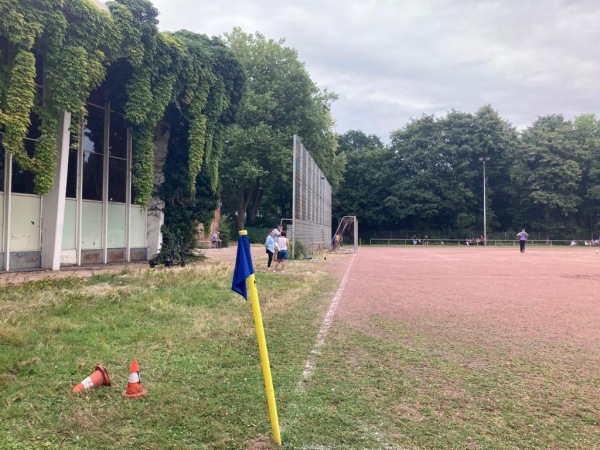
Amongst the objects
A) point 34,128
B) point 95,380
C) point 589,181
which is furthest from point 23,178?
point 589,181

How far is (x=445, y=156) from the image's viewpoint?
6412 cm

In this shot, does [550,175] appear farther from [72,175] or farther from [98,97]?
[72,175]

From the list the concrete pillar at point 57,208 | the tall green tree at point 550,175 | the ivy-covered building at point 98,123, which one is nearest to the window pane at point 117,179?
the ivy-covered building at point 98,123

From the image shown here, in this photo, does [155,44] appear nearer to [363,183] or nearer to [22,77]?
[22,77]

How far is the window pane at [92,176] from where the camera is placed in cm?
1817

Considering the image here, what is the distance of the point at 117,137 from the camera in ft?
64.6

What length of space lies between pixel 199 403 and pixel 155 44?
15.7 meters

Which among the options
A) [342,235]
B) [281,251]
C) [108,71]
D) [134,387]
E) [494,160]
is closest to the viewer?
[134,387]

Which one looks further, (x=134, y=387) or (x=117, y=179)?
(x=117, y=179)

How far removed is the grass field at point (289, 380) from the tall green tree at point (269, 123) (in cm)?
3169

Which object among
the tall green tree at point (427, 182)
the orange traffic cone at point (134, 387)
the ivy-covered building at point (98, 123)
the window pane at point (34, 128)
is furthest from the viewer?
the tall green tree at point (427, 182)

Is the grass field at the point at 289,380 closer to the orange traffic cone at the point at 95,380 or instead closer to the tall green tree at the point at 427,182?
the orange traffic cone at the point at 95,380

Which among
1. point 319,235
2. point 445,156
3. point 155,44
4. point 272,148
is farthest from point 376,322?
point 445,156

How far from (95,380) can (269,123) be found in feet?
130
